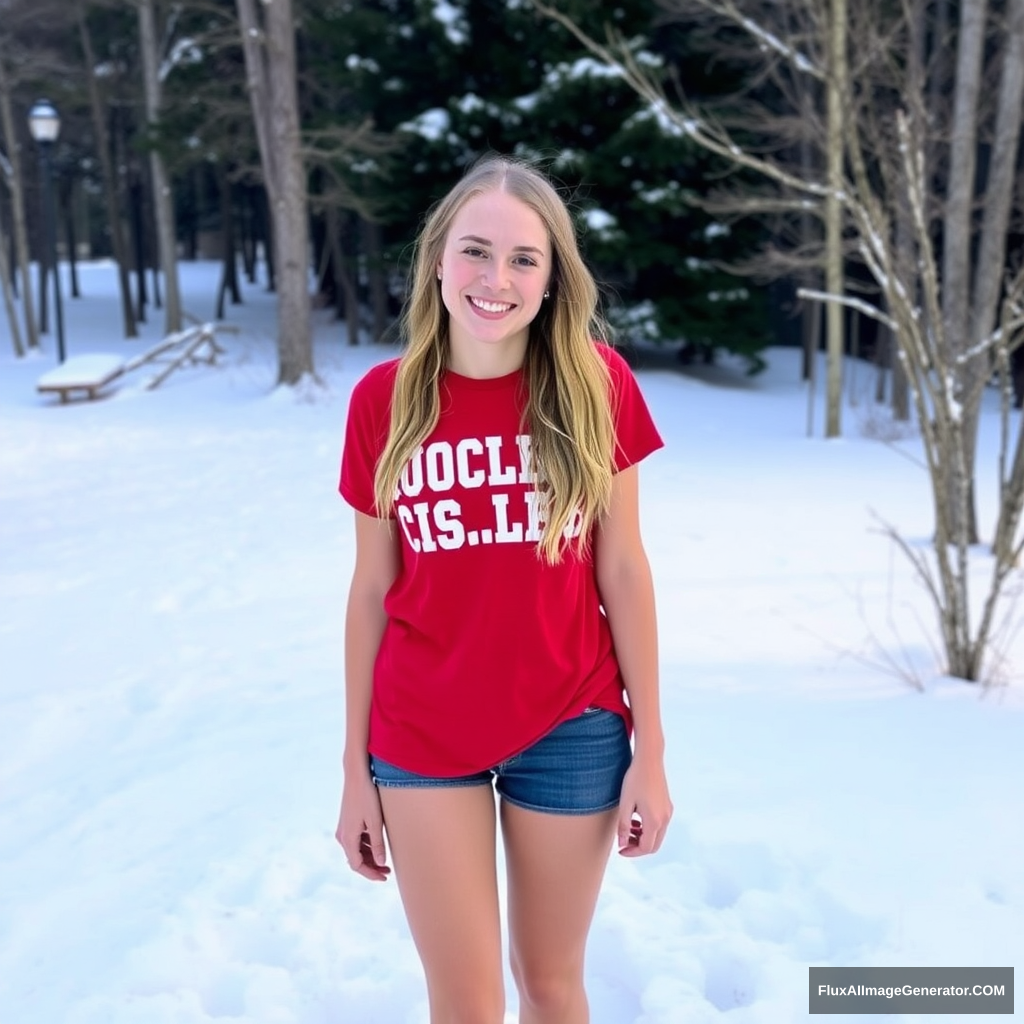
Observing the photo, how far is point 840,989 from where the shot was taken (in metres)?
2.61

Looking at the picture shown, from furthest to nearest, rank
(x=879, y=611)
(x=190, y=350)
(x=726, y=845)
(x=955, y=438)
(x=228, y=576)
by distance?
(x=190, y=350) → (x=228, y=576) → (x=879, y=611) → (x=955, y=438) → (x=726, y=845)

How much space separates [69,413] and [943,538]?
12.0 metres

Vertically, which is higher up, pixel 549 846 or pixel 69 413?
pixel 549 846

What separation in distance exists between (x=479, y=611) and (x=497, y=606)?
0.03m

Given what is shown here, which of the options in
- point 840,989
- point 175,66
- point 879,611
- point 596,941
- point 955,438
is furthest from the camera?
point 175,66

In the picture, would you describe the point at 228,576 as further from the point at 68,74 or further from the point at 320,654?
the point at 68,74

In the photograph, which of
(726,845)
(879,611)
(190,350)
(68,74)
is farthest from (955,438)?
(68,74)

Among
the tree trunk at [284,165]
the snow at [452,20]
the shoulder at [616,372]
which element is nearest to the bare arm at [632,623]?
the shoulder at [616,372]

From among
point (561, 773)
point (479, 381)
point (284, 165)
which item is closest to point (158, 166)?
point (284, 165)

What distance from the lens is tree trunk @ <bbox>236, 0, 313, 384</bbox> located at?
47.2ft

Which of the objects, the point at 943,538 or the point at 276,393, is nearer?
the point at 943,538

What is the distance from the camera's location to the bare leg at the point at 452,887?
1.75m

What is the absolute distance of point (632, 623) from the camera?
182 cm

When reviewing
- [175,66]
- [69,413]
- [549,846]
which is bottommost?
[69,413]
